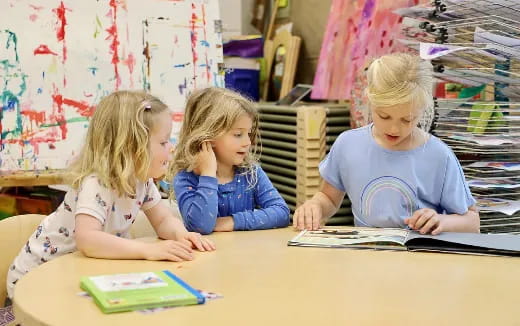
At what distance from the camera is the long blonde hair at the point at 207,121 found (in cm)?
172

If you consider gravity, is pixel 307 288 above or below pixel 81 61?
below

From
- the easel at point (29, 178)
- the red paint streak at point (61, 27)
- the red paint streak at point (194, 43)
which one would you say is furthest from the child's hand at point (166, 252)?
the red paint streak at point (194, 43)

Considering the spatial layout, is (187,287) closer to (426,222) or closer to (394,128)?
(426,222)

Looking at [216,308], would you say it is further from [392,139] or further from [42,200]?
[42,200]

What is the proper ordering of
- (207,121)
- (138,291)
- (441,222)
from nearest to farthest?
(138,291), (441,222), (207,121)

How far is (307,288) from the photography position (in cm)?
111

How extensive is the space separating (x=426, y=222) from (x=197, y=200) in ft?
1.68

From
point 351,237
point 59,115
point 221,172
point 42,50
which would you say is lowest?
point 351,237

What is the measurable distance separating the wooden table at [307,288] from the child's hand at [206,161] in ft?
0.84

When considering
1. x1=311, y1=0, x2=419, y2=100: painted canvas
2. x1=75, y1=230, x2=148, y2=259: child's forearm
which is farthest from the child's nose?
x1=311, y1=0, x2=419, y2=100: painted canvas

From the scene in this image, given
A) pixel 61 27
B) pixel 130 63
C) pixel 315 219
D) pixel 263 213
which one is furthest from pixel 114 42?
pixel 315 219

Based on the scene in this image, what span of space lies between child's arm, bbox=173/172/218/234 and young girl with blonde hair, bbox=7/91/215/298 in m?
0.04

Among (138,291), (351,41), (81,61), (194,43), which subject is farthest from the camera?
(351,41)

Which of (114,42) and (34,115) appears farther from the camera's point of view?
(114,42)
